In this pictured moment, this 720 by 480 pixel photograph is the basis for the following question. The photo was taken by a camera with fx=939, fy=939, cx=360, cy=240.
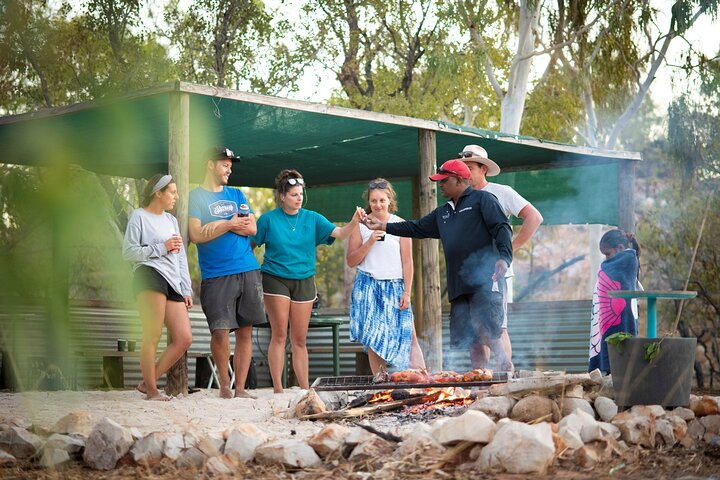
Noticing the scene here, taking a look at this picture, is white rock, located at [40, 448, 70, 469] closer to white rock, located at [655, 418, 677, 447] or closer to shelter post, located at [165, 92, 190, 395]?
shelter post, located at [165, 92, 190, 395]

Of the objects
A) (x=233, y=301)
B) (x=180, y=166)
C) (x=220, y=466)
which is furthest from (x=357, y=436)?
(x=180, y=166)

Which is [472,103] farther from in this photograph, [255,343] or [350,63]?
[255,343]

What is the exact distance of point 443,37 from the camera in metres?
20.2

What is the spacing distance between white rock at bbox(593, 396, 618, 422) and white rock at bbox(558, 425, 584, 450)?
630mm

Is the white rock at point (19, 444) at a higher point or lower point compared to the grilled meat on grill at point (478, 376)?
lower

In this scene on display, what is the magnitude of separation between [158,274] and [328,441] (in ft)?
7.31

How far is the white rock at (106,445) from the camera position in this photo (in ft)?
12.5

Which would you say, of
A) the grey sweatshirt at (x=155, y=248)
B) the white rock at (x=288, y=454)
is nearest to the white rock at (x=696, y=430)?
the white rock at (x=288, y=454)

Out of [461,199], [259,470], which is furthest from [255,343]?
[259,470]

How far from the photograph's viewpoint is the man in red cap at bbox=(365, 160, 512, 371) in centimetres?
516

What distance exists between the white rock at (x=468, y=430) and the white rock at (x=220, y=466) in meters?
0.81

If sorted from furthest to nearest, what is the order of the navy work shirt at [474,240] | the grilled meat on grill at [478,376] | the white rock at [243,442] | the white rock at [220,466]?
the navy work shirt at [474,240] < the grilled meat on grill at [478,376] < the white rock at [243,442] < the white rock at [220,466]

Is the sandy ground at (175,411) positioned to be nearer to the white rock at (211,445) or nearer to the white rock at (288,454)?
the white rock at (211,445)

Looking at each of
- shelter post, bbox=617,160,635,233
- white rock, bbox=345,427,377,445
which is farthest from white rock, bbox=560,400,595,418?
shelter post, bbox=617,160,635,233
